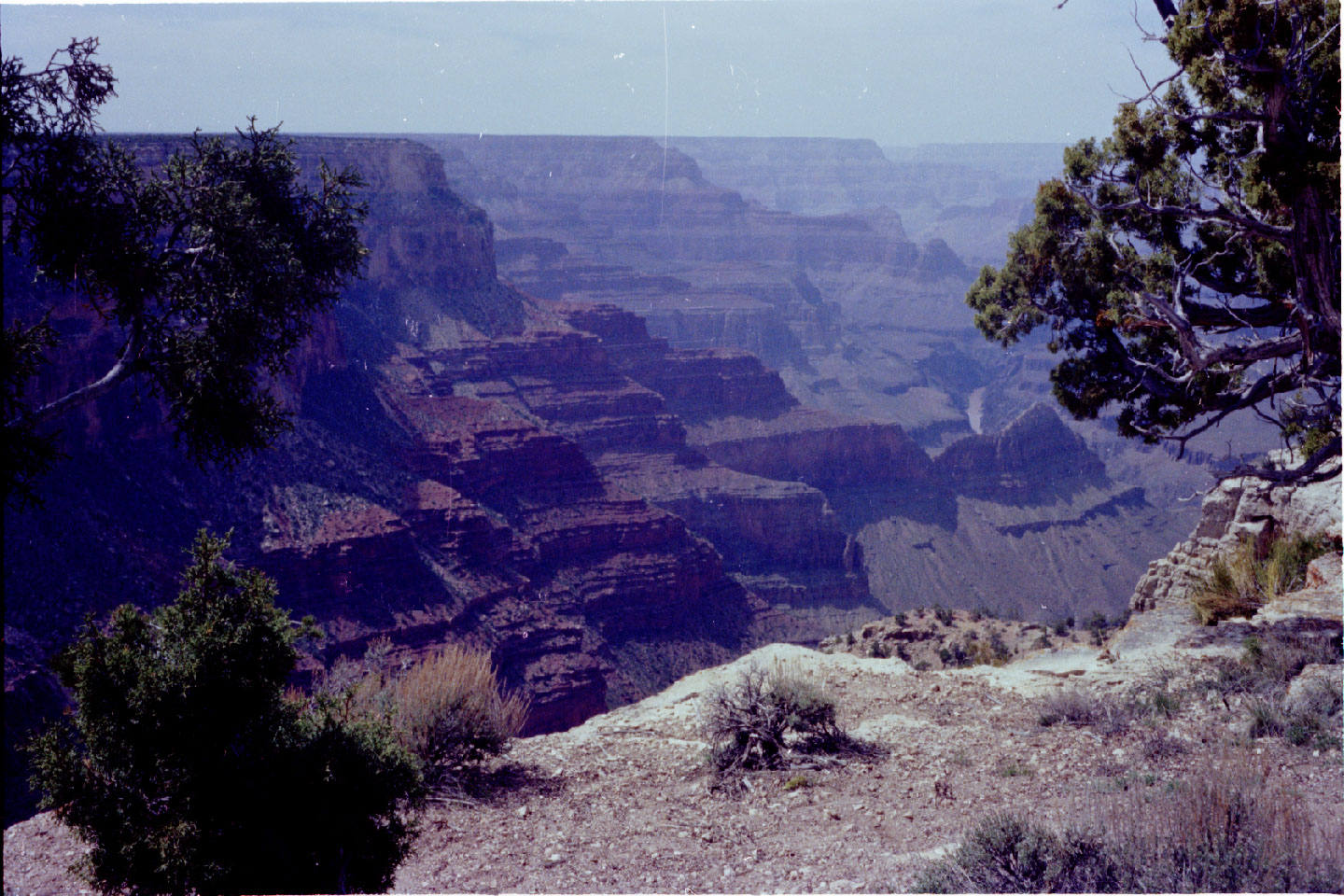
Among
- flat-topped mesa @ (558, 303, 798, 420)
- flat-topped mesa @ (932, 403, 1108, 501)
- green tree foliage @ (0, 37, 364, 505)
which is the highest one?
green tree foliage @ (0, 37, 364, 505)

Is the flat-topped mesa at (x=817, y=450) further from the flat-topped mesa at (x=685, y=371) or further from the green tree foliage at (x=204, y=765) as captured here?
the green tree foliage at (x=204, y=765)

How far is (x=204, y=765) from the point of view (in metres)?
4.98

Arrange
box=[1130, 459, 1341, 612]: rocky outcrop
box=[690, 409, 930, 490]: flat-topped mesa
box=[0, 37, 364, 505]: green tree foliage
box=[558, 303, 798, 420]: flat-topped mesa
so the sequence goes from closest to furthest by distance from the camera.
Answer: box=[0, 37, 364, 505]: green tree foliage < box=[1130, 459, 1341, 612]: rocky outcrop < box=[690, 409, 930, 490]: flat-topped mesa < box=[558, 303, 798, 420]: flat-topped mesa

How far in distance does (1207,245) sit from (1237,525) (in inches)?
152

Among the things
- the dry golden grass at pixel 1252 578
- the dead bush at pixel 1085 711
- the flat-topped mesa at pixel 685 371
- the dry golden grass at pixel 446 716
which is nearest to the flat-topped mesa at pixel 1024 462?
the flat-topped mesa at pixel 685 371

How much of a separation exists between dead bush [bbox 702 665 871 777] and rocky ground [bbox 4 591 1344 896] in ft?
0.75

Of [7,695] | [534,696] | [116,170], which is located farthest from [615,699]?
[116,170]

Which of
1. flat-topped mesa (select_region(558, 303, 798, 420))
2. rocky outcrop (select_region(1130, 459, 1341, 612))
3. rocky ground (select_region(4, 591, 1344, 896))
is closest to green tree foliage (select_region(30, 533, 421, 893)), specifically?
rocky ground (select_region(4, 591, 1344, 896))

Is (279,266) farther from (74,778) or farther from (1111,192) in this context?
(1111,192)

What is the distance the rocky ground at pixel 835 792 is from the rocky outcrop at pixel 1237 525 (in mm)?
3144

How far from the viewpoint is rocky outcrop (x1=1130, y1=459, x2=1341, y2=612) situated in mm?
11867

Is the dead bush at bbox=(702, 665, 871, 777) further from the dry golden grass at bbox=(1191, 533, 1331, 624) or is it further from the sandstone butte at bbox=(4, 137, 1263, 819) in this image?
the sandstone butte at bbox=(4, 137, 1263, 819)

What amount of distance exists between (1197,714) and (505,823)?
5.72 m

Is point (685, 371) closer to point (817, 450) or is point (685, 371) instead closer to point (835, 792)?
point (817, 450)
